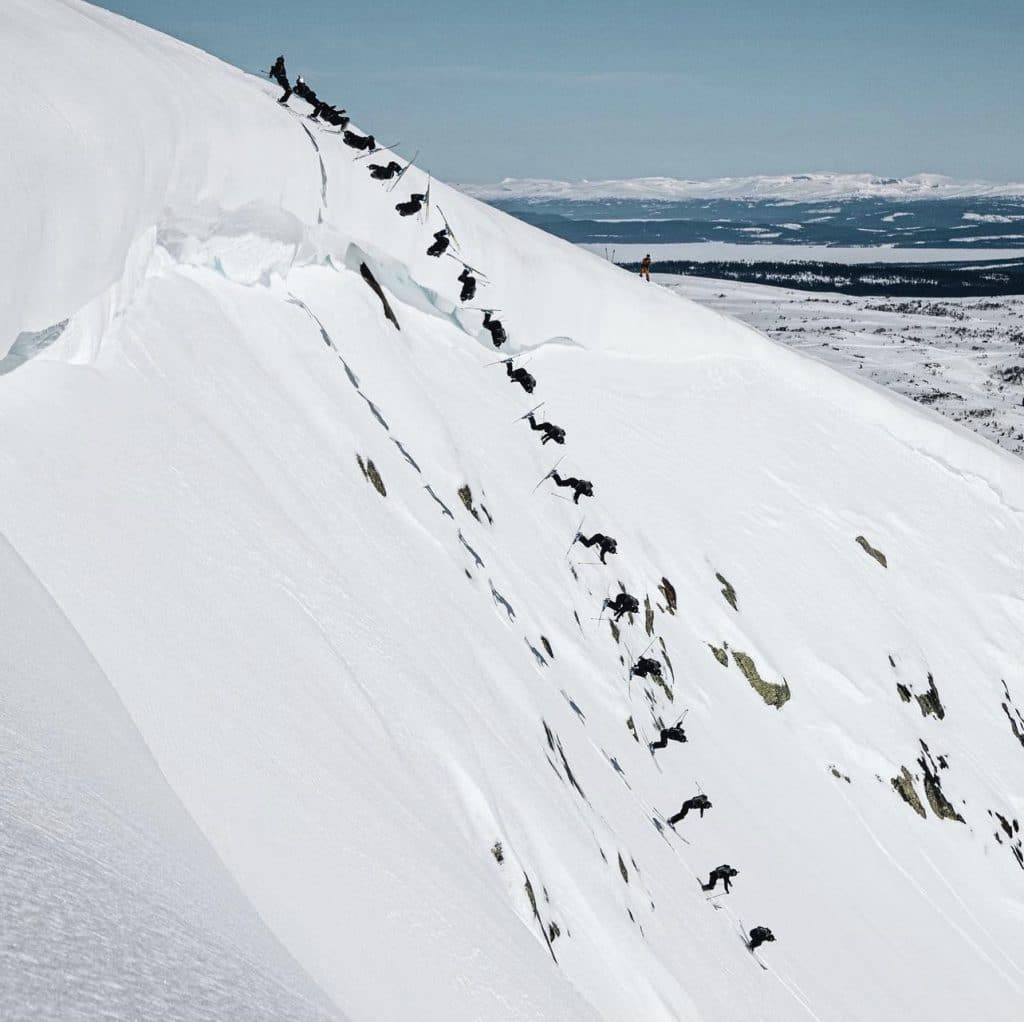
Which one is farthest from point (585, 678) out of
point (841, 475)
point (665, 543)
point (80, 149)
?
point (841, 475)

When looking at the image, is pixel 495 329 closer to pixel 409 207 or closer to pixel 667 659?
pixel 409 207

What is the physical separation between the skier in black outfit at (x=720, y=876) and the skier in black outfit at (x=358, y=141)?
796 centimetres

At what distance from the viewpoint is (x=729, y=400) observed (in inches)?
622

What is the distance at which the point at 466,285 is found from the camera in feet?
40.6

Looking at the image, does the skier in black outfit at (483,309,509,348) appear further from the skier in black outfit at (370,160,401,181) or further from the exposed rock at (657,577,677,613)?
the exposed rock at (657,577,677,613)

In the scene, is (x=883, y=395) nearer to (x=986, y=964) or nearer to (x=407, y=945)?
(x=986, y=964)

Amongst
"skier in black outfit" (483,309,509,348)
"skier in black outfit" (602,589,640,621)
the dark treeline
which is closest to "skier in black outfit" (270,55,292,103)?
"skier in black outfit" (483,309,509,348)

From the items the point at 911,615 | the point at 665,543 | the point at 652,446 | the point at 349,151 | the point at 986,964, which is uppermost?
the point at 349,151

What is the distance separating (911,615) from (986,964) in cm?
479

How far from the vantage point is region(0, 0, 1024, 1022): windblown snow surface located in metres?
3.18

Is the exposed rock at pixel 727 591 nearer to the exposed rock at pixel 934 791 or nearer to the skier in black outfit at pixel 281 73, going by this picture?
the exposed rock at pixel 934 791

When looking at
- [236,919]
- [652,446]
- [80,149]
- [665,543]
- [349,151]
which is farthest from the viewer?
[652,446]

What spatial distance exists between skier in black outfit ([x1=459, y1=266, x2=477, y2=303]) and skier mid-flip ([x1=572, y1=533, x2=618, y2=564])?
310cm

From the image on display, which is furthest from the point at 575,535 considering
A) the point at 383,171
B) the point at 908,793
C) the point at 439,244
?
the point at 908,793
